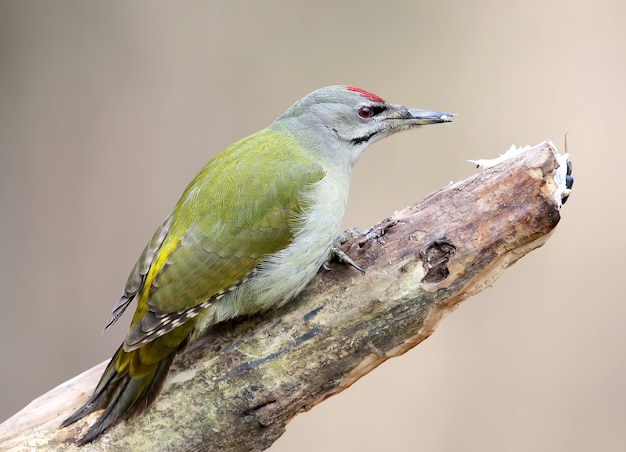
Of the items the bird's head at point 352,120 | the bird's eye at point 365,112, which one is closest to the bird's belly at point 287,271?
the bird's head at point 352,120

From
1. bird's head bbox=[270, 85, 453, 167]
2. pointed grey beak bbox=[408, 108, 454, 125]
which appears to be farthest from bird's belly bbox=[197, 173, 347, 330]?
pointed grey beak bbox=[408, 108, 454, 125]

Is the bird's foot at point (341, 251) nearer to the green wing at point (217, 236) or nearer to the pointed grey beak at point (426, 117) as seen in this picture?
the green wing at point (217, 236)

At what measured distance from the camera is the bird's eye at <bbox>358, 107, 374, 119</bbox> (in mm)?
3832

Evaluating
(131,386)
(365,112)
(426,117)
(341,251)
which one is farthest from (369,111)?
(131,386)

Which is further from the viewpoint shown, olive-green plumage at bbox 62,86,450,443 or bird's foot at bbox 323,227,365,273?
bird's foot at bbox 323,227,365,273

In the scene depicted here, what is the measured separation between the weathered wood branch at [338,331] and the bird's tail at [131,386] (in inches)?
1.8

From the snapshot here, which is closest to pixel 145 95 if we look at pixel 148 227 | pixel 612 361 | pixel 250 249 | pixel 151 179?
pixel 151 179

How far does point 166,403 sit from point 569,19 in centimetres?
404

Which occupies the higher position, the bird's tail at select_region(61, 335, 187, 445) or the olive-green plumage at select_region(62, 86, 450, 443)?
the olive-green plumage at select_region(62, 86, 450, 443)

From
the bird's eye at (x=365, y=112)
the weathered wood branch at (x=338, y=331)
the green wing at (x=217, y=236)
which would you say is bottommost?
the weathered wood branch at (x=338, y=331)

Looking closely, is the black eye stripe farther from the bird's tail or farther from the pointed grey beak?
the bird's tail

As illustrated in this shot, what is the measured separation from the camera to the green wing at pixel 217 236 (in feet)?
10.4

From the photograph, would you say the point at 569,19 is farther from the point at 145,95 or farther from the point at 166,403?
the point at 166,403

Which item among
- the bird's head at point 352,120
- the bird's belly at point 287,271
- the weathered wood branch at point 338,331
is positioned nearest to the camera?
the weathered wood branch at point 338,331
